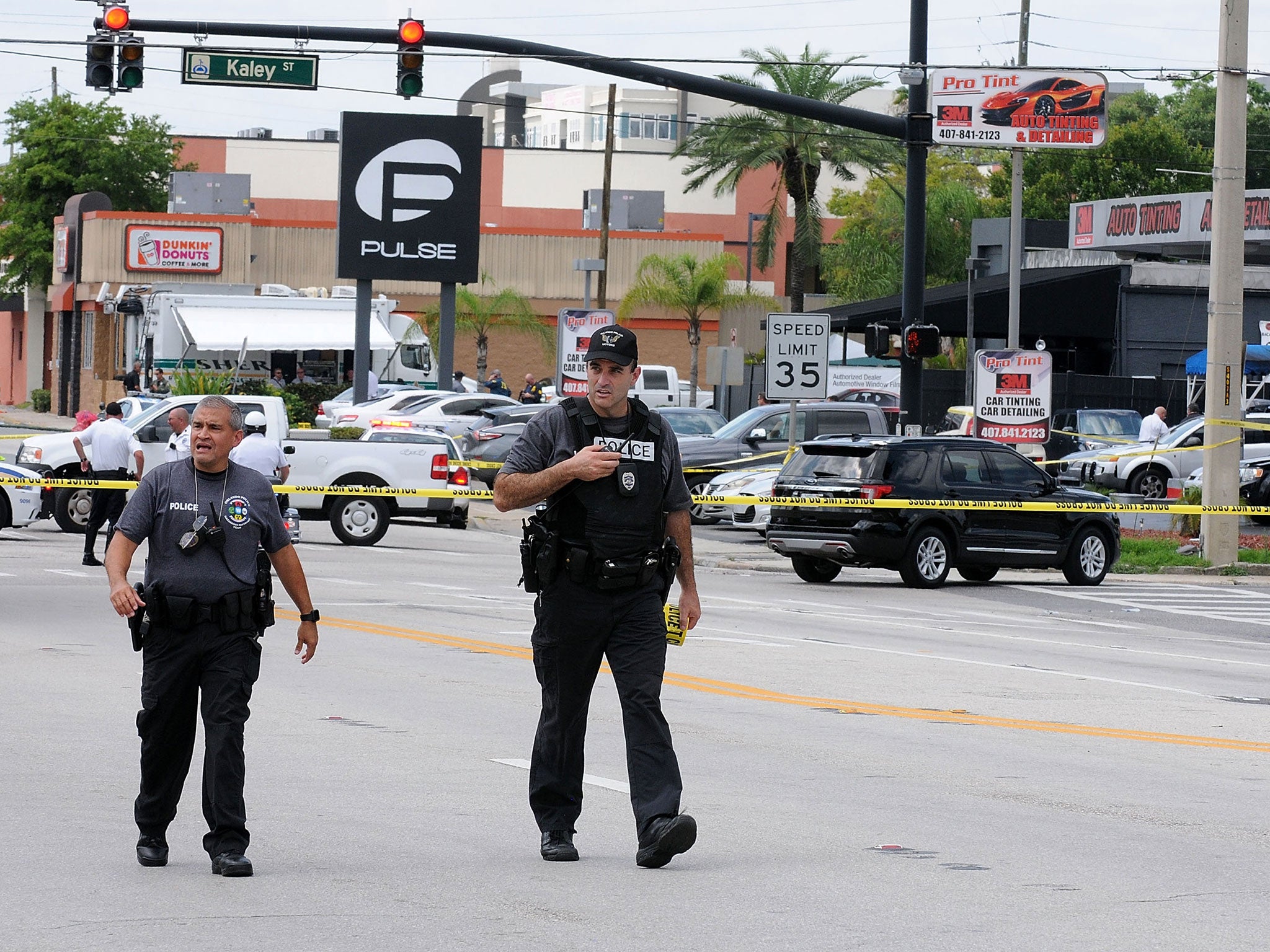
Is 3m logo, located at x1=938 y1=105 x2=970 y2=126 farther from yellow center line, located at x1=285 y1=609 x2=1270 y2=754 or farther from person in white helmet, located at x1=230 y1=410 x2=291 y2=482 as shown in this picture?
yellow center line, located at x1=285 y1=609 x2=1270 y2=754

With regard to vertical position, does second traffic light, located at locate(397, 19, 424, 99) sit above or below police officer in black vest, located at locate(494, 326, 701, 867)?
above

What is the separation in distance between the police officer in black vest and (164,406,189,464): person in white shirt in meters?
13.0

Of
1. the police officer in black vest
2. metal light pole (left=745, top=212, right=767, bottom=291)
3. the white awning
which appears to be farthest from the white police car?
metal light pole (left=745, top=212, right=767, bottom=291)

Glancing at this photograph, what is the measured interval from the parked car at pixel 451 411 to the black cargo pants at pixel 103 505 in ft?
58.5

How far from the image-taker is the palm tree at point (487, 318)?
66500 mm

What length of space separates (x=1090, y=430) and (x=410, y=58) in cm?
2260

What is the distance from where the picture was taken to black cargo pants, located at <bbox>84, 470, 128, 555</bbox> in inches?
827

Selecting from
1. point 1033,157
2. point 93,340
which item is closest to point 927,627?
point 93,340

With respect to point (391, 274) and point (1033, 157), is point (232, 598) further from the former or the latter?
point (1033, 157)

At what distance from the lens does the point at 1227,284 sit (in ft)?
81.0

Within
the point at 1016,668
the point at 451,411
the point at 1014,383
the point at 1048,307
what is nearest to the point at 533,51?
the point at 1014,383

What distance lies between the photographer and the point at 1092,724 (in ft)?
38.6

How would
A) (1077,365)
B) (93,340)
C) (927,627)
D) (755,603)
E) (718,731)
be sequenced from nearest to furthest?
(718,731)
(927,627)
(755,603)
(1077,365)
(93,340)

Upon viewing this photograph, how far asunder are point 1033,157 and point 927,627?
74422mm
